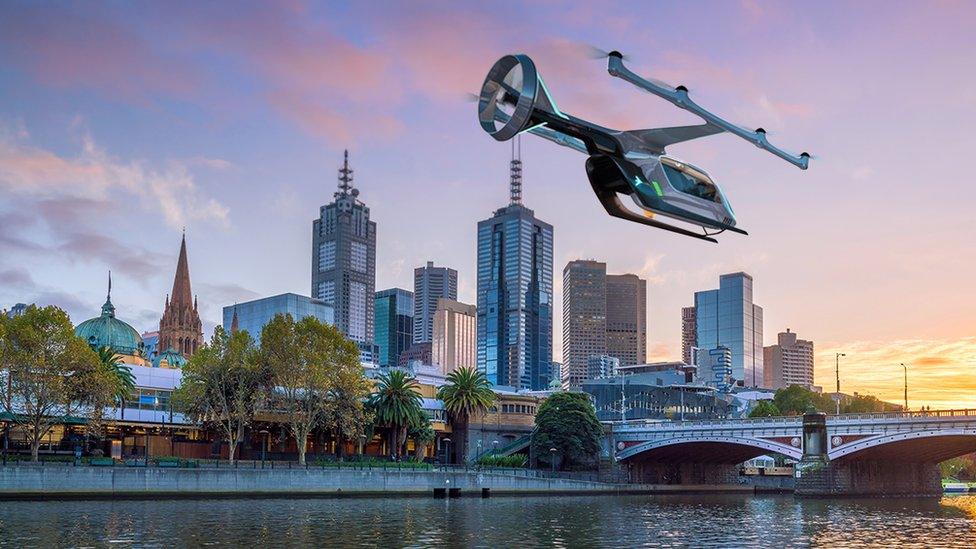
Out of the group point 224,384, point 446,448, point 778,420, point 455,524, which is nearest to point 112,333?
point 446,448

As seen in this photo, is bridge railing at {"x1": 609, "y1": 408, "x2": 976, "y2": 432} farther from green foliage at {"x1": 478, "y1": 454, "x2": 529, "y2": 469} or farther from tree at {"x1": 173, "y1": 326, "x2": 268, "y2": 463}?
tree at {"x1": 173, "y1": 326, "x2": 268, "y2": 463}

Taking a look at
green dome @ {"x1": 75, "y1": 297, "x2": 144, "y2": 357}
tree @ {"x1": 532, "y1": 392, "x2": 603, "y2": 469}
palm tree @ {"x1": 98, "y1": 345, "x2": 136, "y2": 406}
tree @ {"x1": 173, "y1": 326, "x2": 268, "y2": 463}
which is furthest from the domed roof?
tree @ {"x1": 532, "y1": 392, "x2": 603, "y2": 469}

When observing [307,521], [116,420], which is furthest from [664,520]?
[116,420]

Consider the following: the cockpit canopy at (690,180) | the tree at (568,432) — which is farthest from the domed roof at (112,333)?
the cockpit canopy at (690,180)

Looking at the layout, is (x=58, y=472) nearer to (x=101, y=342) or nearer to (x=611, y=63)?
(x=611, y=63)

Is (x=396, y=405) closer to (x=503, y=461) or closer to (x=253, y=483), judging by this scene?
(x=503, y=461)

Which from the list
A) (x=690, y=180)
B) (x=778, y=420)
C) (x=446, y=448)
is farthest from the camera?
(x=446, y=448)
